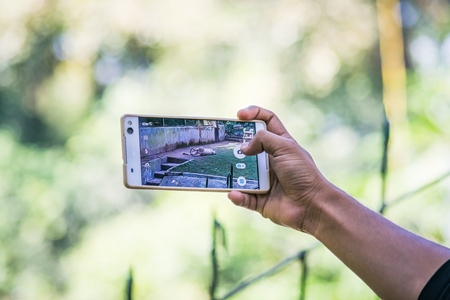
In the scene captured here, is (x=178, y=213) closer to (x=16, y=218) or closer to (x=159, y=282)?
(x=159, y=282)

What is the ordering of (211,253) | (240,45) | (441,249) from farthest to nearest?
(240,45), (211,253), (441,249)

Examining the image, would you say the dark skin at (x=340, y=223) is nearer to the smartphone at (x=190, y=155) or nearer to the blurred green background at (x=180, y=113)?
the smartphone at (x=190, y=155)

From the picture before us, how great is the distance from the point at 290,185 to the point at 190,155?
166 millimetres

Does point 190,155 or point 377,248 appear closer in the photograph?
point 377,248

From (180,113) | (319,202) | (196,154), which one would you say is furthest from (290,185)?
(180,113)

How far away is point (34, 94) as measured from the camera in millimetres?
1028

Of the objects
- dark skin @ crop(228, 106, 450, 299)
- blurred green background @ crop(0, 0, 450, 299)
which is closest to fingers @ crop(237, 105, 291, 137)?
dark skin @ crop(228, 106, 450, 299)

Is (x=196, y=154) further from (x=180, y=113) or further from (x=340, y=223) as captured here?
(x=180, y=113)

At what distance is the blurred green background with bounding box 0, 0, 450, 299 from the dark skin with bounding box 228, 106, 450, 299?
341 millimetres

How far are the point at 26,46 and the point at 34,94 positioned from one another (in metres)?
0.11

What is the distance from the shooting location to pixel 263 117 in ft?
2.44

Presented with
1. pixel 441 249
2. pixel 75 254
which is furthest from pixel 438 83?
pixel 75 254

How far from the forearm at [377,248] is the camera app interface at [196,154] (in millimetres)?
135

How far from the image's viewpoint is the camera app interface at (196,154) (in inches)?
27.9
